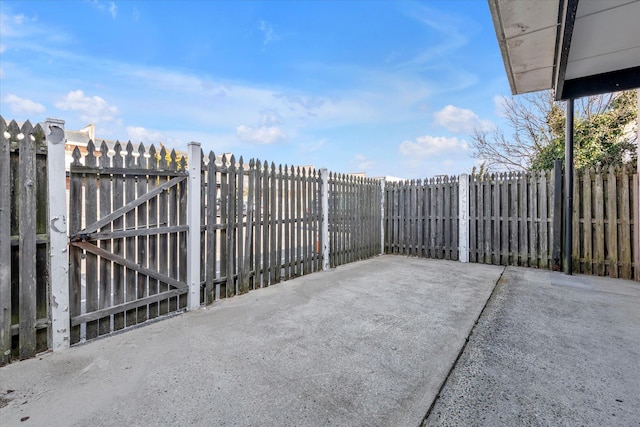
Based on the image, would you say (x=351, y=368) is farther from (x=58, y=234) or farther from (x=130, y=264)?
(x=58, y=234)

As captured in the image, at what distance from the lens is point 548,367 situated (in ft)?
7.21

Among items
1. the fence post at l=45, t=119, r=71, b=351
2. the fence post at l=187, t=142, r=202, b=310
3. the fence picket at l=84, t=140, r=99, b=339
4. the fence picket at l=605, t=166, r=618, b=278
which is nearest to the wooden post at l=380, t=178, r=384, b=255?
the fence picket at l=605, t=166, r=618, b=278

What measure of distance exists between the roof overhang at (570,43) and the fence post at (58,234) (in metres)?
4.31

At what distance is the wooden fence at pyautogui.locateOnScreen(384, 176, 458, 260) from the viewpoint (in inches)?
276

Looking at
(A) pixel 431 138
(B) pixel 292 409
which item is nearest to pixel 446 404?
(B) pixel 292 409

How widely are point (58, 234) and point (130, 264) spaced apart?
69 cm

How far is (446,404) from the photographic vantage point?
1771 mm

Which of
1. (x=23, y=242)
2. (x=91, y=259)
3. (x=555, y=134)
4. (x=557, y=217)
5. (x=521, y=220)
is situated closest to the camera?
(x=23, y=242)

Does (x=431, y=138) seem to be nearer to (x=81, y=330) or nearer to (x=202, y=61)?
(x=202, y=61)

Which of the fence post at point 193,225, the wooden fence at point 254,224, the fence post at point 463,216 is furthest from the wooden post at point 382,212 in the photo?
the fence post at point 193,225

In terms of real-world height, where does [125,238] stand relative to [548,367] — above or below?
above

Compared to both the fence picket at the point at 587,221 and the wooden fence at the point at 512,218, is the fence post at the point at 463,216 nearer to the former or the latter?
the wooden fence at the point at 512,218

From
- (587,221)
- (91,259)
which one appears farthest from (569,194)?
(91,259)

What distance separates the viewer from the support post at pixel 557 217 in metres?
5.67
